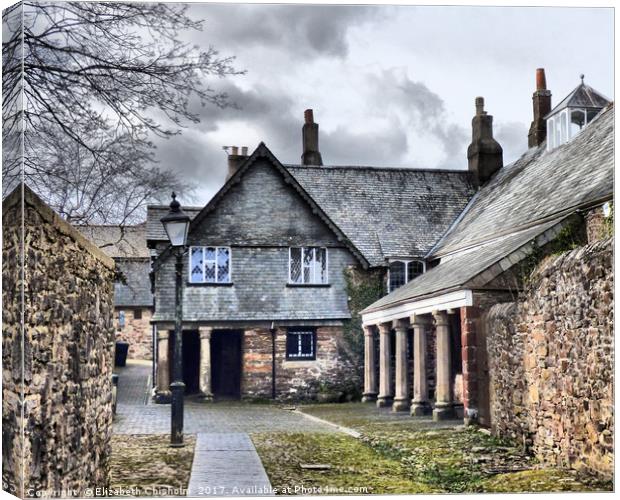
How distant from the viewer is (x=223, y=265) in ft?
56.2

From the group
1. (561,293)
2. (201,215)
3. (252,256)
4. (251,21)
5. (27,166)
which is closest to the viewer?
(27,166)

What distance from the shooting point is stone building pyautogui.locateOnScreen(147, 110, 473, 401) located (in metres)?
15.6

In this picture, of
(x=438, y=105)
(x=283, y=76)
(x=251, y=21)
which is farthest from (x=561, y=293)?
(x=251, y=21)

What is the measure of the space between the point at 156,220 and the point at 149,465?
3.39 metres

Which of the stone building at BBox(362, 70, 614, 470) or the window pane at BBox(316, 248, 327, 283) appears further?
the window pane at BBox(316, 248, 327, 283)

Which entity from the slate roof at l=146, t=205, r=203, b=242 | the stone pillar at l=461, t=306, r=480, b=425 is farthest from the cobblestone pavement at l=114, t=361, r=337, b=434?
the stone pillar at l=461, t=306, r=480, b=425

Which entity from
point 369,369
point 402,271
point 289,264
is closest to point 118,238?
point 289,264

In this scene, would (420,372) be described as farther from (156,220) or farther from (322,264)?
(156,220)

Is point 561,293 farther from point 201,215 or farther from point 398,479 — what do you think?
point 201,215

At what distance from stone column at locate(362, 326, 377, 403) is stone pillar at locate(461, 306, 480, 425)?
1714 millimetres

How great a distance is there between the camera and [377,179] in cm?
1494

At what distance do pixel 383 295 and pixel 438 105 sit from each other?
915cm

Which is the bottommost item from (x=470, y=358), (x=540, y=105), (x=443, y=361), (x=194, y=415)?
(x=194, y=415)

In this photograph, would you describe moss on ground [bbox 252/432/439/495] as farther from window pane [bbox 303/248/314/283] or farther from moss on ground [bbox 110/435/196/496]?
window pane [bbox 303/248/314/283]
